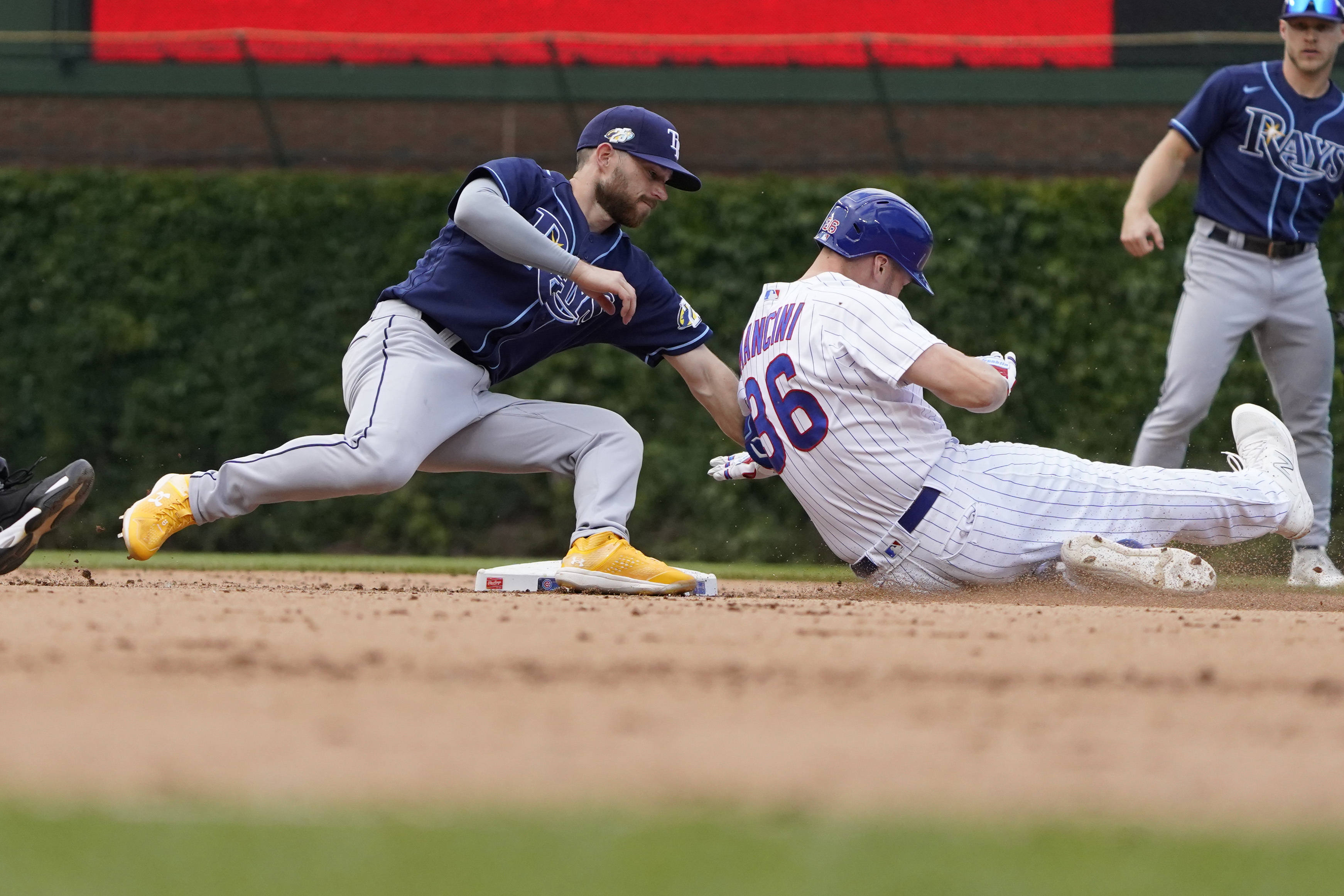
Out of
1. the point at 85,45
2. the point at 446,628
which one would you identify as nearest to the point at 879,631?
the point at 446,628

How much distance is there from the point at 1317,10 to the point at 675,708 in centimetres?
413

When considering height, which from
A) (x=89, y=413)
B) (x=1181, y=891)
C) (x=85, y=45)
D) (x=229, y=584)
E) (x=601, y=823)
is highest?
(x=1181, y=891)

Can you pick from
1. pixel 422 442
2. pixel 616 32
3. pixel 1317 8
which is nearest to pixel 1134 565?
pixel 422 442

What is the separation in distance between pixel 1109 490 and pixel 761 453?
1074mm

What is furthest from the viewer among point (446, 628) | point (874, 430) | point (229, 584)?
point (229, 584)

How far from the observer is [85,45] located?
994 centimetres

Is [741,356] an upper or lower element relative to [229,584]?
upper

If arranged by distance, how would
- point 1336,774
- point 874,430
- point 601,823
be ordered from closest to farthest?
1. point 601,823
2. point 1336,774
3. point 874,430

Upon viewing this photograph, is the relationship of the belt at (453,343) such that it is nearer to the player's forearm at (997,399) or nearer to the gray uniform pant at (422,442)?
the gray uniform pant at (422,442)

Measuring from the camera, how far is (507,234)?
4258 millimetres

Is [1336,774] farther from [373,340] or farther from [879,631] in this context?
[373,340]

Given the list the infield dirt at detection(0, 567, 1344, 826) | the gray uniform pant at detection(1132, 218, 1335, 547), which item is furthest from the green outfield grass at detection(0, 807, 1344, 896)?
the gray uniform pant at detection(1132, 218, 1335, 547)

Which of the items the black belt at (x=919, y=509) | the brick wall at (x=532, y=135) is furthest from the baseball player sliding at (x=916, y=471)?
the brick wall at (x=532, y=135)

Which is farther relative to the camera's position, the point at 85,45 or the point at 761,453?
the point at 85,45
